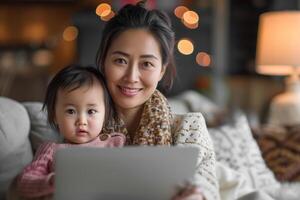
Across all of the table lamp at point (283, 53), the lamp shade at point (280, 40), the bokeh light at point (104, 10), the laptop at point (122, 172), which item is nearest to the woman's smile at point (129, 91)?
the laptop at point (122, 172)

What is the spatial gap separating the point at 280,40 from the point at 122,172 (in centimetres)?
219

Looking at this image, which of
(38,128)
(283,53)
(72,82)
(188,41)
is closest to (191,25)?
(188,41)

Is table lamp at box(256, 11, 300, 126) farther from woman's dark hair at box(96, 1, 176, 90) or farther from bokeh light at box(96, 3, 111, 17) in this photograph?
woman's dark hair at box(96, 1, 176, 90)

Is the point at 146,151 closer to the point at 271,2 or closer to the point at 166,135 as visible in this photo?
the point at 166,135

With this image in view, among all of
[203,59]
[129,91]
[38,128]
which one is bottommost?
[203,59]

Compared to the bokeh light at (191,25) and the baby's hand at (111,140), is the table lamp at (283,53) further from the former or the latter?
the bokeh light at (191,25)

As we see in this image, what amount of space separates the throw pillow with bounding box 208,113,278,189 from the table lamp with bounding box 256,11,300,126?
0.86m

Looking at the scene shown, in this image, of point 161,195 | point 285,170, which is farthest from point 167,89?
point 285,170

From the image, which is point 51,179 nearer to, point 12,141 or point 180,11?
point 12,141

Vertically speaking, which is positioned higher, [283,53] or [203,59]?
[283,53]

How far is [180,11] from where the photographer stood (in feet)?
19.7

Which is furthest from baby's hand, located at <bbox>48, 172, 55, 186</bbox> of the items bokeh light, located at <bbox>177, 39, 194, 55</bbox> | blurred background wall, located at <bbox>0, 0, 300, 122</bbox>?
bokeh light, located at <bbox>177, 39, 194, 55</bbox>

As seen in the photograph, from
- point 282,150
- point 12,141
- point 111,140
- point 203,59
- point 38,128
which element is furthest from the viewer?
point 203,59

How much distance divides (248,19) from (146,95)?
5.23 m
